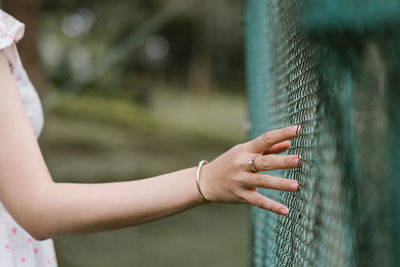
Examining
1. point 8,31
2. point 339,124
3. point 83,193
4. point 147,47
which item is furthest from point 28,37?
point 147,47

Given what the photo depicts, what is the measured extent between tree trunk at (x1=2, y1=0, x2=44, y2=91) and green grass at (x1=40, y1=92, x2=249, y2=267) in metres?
1.21

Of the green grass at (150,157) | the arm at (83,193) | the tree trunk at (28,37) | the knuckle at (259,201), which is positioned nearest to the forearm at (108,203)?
the arm at (83,193)

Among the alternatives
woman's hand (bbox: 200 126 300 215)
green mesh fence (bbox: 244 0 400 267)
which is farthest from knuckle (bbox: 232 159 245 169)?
green mesh fence (bbox: 244 0 400 267)

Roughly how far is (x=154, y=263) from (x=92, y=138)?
17.9ft

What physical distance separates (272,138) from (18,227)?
56 centimetres

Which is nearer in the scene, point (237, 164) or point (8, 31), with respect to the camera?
point (237, 164)

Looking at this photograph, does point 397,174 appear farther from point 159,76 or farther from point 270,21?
point 159,76

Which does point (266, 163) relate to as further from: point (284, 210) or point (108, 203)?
point (108, 203)

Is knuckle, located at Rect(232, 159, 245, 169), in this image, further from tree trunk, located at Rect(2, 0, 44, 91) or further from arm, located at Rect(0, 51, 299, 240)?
tree trunk, located at Rect(2, 0, 44, 91)

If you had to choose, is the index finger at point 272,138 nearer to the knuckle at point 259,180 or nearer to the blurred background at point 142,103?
the knuckle at point 259,180

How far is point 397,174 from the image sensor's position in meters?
0.45

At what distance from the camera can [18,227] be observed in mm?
1078

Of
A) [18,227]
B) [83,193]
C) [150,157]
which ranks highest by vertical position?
[83,193]

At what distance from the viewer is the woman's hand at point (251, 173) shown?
0.78 metres
